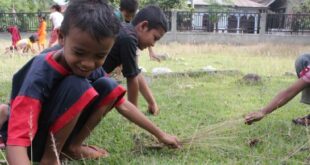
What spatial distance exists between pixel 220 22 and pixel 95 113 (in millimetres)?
17727

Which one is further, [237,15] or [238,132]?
[237,15]

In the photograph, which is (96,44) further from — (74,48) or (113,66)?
(113,66)

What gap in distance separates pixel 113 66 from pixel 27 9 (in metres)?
31.0

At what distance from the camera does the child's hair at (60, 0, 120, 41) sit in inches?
61.1

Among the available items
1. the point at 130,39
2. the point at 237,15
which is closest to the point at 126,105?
the point at 130,39

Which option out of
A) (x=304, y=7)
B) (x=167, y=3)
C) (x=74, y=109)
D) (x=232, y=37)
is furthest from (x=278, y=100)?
(x=304, y=7)

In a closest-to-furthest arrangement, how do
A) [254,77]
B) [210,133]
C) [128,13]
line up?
1. [210,133]
2. [128,13]
3. [254,77]

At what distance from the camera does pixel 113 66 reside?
2.97 m

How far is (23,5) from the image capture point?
1249 inches

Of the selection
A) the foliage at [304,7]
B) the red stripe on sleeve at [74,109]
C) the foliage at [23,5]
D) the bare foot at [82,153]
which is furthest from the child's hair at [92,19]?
the foliage at [23,5]

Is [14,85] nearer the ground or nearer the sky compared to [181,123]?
nearer the sky

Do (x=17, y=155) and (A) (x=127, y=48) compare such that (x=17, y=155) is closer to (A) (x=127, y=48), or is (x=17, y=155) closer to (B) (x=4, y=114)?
(B) (x=4, y=114)

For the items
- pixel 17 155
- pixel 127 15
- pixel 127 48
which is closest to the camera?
pixel 17 155

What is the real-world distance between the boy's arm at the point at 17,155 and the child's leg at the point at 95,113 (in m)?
0.50
